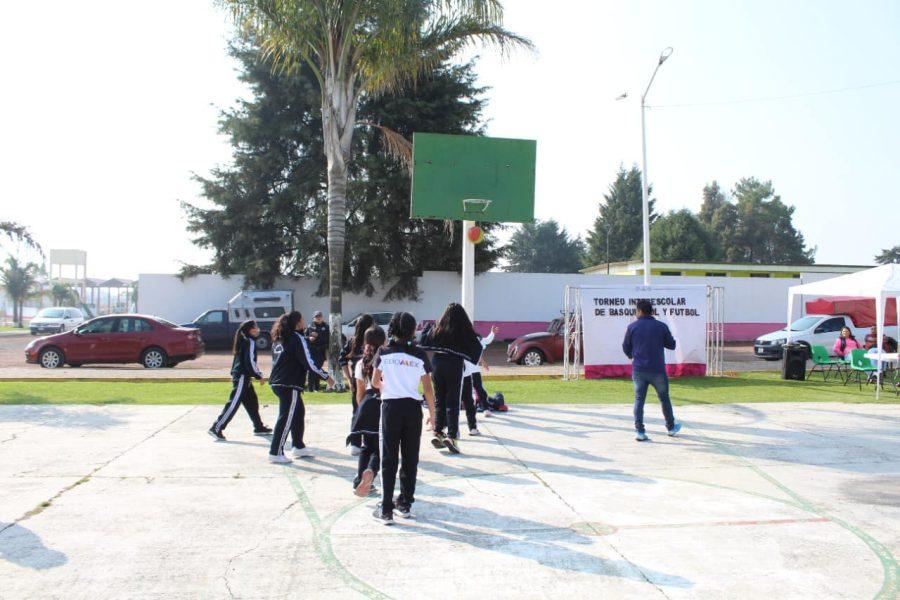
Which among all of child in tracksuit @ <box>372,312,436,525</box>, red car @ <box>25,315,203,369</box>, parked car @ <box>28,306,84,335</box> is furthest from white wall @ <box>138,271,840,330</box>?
child in tracksuit @ <box>372,312,436,525</box>

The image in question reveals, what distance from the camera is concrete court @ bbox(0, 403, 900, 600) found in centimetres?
455

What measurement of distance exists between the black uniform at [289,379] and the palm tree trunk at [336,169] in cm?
603

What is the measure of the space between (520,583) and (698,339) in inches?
521

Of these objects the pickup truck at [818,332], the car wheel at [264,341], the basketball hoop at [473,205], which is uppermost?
the basketball hoop at [473,205]

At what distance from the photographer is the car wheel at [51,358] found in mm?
19328

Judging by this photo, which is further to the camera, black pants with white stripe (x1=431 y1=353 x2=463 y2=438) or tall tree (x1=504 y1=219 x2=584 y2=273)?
tall tree (x1=504 y1=219 x2=584 y2=273)

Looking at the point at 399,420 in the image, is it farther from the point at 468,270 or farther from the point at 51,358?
the point at 51,358

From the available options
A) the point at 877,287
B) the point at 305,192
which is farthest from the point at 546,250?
the point at 877,287

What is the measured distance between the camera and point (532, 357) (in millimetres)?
21531

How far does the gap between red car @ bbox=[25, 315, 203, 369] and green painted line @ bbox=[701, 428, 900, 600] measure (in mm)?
16282

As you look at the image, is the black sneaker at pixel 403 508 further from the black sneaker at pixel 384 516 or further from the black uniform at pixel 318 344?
the black uniform at pixel 318 344

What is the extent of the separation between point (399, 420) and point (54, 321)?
3736cm

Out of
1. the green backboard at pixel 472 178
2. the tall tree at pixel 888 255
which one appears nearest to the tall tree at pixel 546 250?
the tall tree at pixel 888 255

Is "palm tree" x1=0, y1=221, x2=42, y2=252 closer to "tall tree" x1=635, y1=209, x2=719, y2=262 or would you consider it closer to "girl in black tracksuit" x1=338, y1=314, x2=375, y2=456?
"girl in black tracksuit" x1=338, y1=314, x2=375, y2=456
